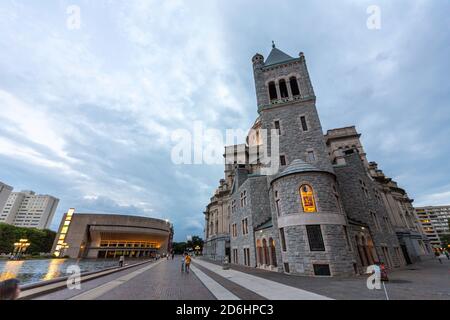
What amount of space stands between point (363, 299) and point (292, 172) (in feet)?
37.3

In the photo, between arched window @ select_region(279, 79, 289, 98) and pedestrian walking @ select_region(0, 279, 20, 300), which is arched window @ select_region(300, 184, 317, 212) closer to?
arched window @ select_region(279, 79, 289, 98)

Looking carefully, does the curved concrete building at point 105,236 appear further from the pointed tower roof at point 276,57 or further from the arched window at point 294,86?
the arched window at point 294,86

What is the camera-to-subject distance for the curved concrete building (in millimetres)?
68125

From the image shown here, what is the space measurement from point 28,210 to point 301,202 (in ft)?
756

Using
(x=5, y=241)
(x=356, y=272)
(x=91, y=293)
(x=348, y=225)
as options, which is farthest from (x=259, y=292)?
(x=5, y=241)

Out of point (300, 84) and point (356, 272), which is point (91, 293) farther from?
point (300, 84)

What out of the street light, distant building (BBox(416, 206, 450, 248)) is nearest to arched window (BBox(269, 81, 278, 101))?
the street light

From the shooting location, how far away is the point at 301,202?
683 inches

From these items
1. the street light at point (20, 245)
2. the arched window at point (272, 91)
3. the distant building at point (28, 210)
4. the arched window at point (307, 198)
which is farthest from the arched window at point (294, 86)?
the distant building at point (28, 210)

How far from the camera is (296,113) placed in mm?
23859

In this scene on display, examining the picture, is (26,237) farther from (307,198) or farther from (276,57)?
(276,57)

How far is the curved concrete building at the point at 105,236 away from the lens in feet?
224

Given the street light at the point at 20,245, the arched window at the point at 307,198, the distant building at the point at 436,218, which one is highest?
the distant building at the point at 436,218

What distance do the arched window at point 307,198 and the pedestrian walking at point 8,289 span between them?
57.3 ft
